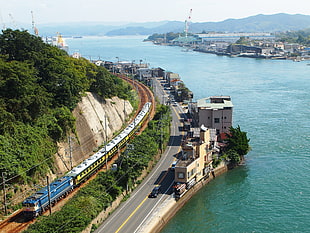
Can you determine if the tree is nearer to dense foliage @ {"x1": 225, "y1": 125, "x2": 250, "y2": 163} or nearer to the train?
dense foliage @ {"x1": 225, "y1": 125, "x2": 250, "y2": 163}

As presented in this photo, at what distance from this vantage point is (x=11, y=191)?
12.5m

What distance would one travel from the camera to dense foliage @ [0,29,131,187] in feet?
43.6

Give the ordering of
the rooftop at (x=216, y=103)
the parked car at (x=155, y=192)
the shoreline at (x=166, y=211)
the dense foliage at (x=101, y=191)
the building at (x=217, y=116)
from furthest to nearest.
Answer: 1. the rooftop at (x=216, y=103)
2. the building at (x=217, y=116)
3. the parked car at (x=155, y=192)
4. the shoreline at (x=166, y=211)
5. the dense foliage at (x=101, y=191)

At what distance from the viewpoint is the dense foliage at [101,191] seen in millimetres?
10500

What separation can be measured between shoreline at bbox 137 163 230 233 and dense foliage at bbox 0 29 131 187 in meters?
4.97

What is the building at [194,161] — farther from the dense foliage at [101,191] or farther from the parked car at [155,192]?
the dense foliage at [101,191]

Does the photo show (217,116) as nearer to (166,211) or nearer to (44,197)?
(166,211)

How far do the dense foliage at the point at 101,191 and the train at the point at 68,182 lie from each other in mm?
581

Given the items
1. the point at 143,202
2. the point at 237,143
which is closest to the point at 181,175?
the point at 143,202

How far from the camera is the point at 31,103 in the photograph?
1498 centimetres

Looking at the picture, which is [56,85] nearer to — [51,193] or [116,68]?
[51,193]

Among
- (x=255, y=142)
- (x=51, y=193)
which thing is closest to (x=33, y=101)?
(x=51, y=193)

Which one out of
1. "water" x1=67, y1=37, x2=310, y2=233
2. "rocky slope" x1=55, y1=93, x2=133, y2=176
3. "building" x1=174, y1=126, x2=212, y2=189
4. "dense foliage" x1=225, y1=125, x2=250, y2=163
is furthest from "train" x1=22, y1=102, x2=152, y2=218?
"dense foliage" x1=225, y1=125, x2=250, y2=163

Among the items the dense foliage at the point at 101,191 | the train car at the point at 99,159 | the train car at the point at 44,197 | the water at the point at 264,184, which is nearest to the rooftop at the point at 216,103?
the water at the point at 264,184
